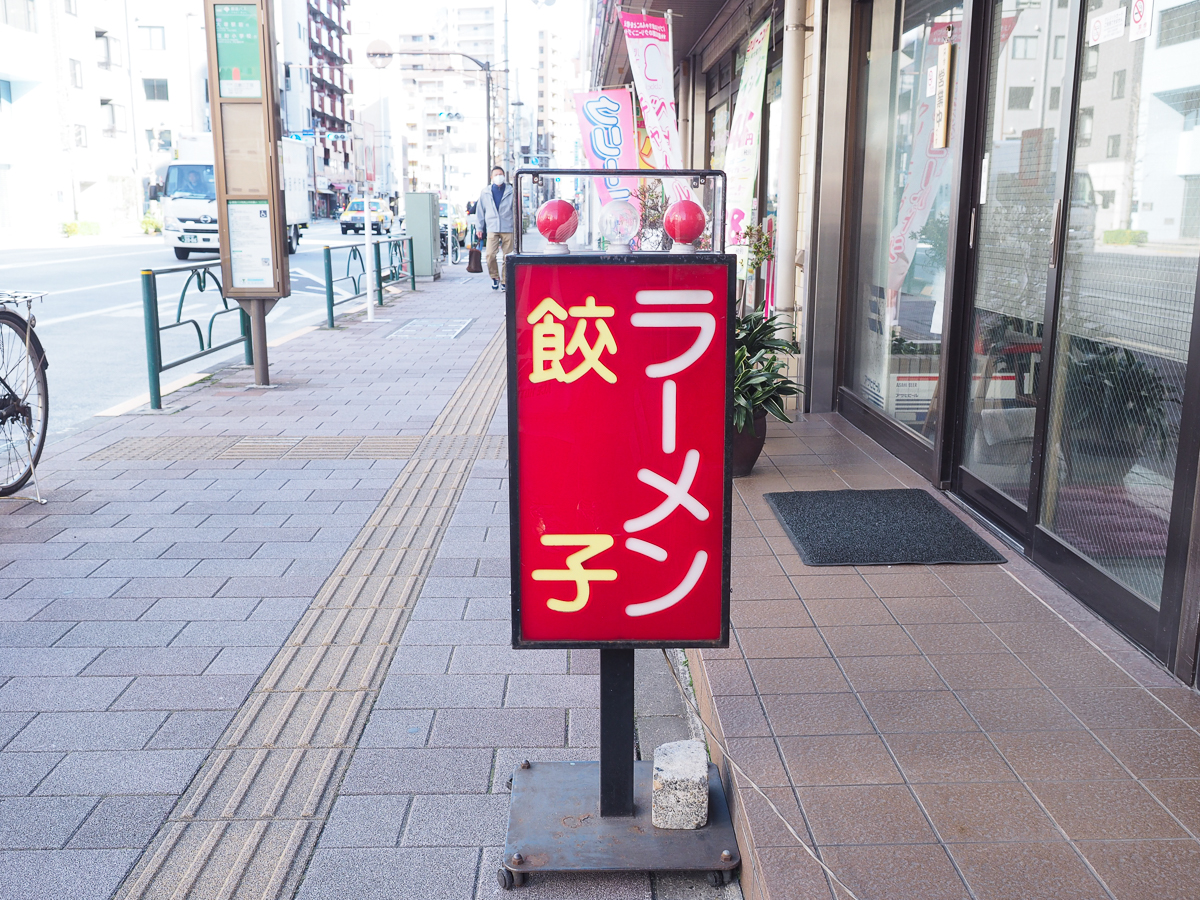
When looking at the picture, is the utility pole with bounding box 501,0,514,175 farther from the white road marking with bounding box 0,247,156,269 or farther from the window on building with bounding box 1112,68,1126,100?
the window on building with bounding box 1112,68,1126,100

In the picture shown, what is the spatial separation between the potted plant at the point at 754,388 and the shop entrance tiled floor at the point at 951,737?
1.40 metres

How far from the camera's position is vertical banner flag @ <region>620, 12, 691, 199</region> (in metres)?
8.57

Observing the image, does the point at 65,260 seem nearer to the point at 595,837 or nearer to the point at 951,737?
the point at 595,837

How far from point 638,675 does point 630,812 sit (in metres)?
1.08

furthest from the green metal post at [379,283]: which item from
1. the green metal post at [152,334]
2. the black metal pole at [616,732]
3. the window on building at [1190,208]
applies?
the black metal pole at [616,732]

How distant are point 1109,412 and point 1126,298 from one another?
386 millimetres

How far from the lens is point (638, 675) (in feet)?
11.8

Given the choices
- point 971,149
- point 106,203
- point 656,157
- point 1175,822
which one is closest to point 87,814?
point 1175,822

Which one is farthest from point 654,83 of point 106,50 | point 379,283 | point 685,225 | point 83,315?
point 106,50

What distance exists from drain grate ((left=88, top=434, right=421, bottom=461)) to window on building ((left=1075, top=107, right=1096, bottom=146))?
4238 mm

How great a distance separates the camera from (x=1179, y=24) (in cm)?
320

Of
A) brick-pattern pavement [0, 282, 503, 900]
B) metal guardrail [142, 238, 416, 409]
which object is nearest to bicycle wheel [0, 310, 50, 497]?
brick-pattern pavement [0, 282, 503, 900]

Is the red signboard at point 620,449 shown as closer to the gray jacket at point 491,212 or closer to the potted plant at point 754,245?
the potted plant at point 754,245

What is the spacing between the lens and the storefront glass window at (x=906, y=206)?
210 inches
